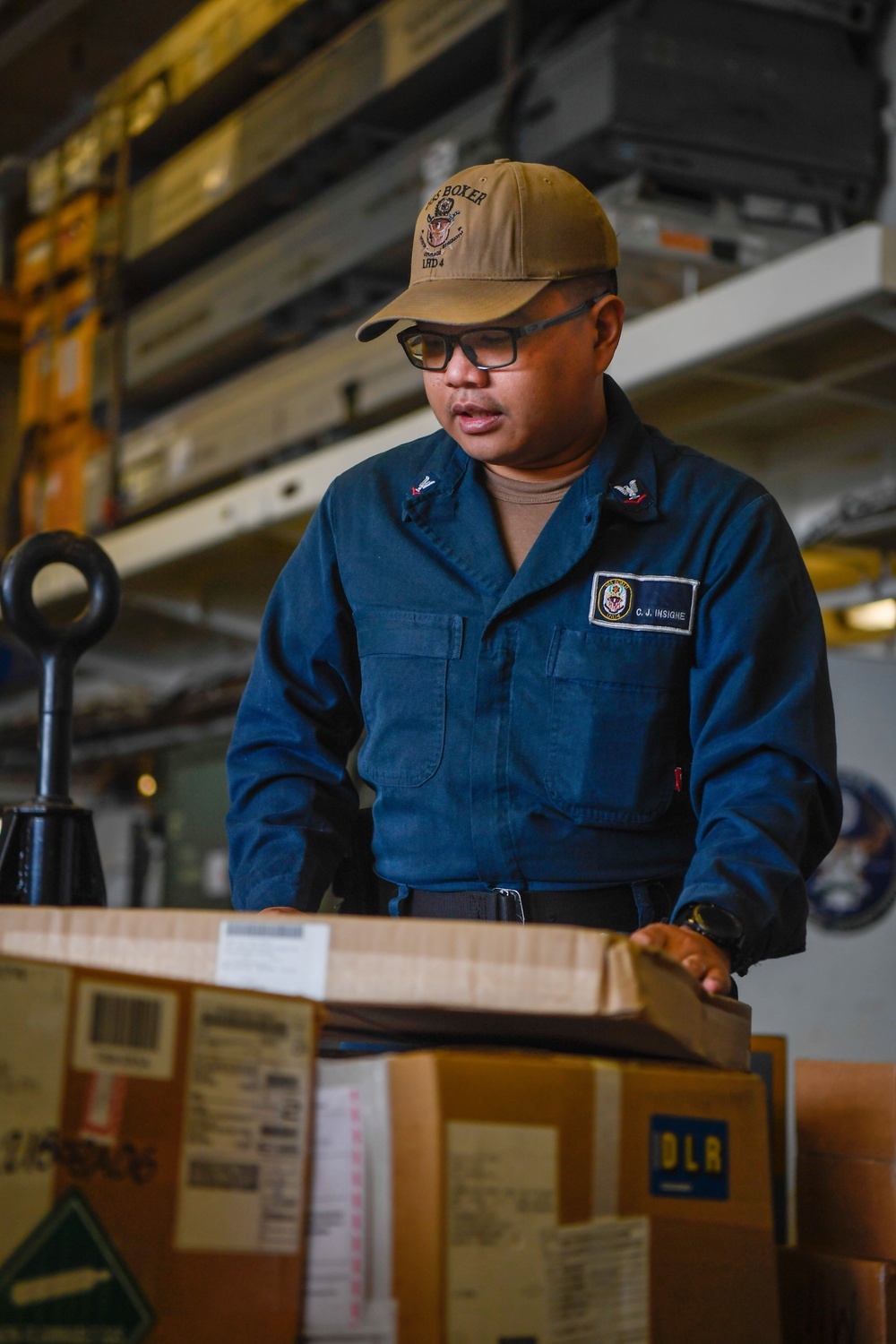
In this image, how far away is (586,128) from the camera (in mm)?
3014

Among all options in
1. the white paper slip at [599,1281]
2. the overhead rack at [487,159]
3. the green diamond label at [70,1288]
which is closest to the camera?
the green diamond label at [70,1288]

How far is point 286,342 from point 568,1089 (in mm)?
4096

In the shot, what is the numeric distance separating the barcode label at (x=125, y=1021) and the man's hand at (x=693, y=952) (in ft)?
1.12

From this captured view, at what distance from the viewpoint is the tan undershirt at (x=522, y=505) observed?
151 cm

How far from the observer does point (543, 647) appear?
4.60 ft

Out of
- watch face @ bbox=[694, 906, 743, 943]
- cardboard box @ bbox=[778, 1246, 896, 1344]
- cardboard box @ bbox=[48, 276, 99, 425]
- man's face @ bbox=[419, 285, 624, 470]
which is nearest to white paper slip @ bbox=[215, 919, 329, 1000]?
watch face @ bbox=[694, 906, 743, 943]

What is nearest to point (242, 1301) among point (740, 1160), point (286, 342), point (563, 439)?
point (740, 1160)

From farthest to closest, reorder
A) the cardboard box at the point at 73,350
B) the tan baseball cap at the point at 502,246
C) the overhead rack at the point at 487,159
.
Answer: the cardboard box at the point at 73,350 → the overhead rack at the point at 487,159 → the tan baseball cap at the point at 502,246

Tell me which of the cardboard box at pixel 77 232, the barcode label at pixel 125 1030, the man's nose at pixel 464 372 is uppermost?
the cardboard box at pixel 77 232

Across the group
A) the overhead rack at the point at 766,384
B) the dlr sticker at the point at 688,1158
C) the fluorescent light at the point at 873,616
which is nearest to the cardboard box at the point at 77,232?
the overhead rack at the point at 766,384

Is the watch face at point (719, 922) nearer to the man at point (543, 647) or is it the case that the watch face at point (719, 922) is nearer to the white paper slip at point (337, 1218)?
the man at point (543, 647)

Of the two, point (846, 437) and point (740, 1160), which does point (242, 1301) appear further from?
point (846, 437)

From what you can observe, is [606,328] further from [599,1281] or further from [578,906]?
[599,1281]

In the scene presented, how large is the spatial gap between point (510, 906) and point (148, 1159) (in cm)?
59
